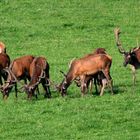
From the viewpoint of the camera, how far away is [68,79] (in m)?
22.5

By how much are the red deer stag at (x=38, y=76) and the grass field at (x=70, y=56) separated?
0.31 metres

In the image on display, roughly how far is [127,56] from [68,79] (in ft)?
7.20

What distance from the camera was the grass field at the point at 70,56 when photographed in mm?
17900

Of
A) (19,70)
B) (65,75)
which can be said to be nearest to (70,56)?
(19,70)

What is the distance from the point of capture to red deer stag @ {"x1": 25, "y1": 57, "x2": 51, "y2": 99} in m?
21.7

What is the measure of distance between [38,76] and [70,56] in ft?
28.6

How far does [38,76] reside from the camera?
2222cm

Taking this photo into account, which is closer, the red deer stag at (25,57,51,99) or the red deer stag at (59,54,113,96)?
the red deer stag at (25,57,51,99)

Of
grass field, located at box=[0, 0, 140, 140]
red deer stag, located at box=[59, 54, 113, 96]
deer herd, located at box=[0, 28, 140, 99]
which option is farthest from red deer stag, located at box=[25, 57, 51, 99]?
red deer stag, located at box=[59, 54, 113, 96]

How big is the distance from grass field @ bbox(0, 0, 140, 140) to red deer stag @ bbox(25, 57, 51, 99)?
1.03 feet

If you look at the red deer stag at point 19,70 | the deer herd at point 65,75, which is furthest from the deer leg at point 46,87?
the red deer stag at point 19,70

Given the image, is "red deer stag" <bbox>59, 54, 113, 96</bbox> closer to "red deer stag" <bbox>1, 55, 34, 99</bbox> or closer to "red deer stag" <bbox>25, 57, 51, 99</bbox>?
"red deer stag" <bbox>25, 57, 51, 99</bbox>

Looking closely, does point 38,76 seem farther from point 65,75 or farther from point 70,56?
point 70,56

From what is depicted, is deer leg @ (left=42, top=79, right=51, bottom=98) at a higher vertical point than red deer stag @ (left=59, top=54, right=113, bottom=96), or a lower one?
lower
